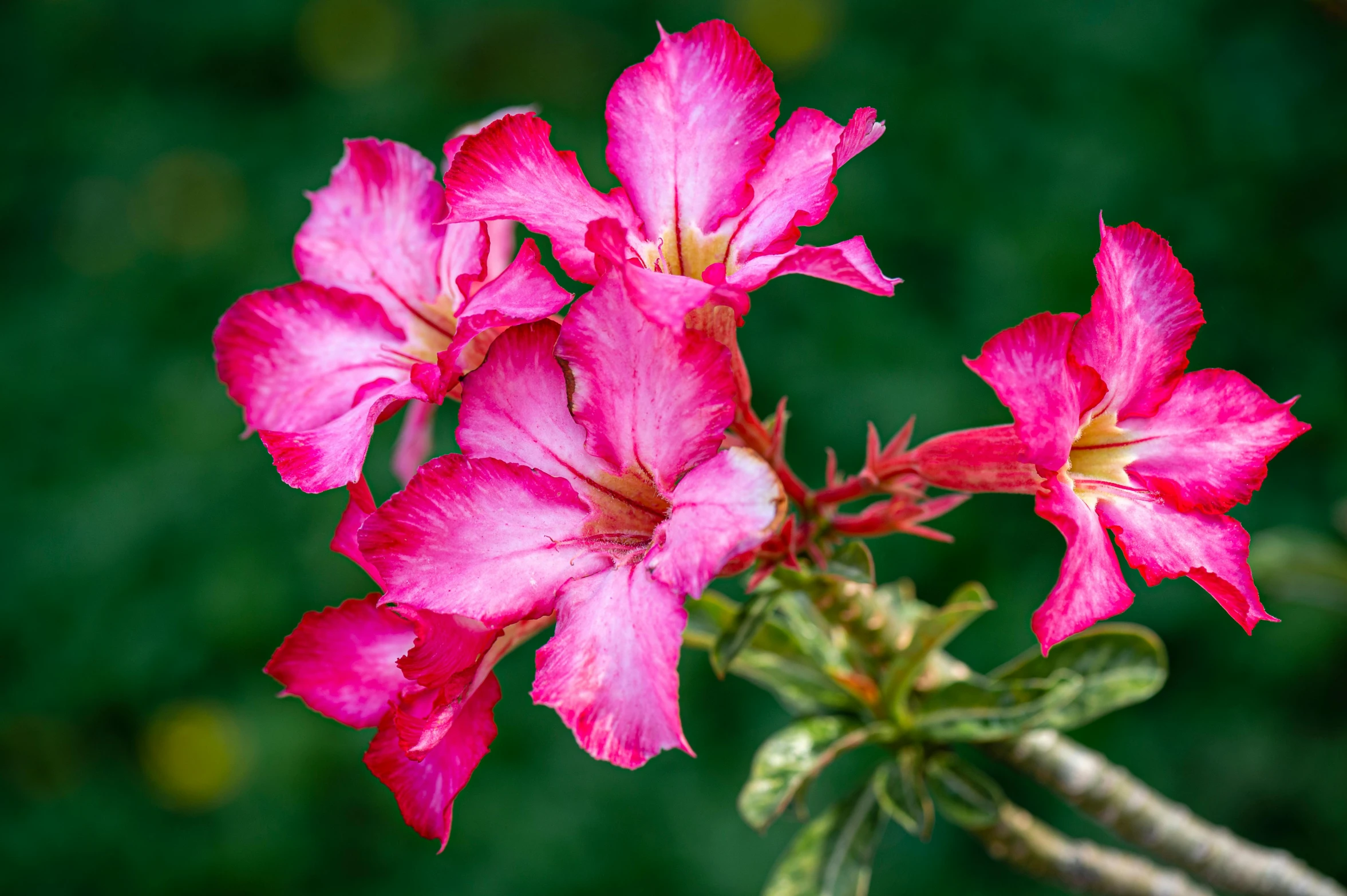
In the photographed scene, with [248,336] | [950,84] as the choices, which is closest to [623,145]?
[248,336]

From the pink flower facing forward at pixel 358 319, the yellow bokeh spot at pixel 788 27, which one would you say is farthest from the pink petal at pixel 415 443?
the yellow bokeh spot at pixel 788 27

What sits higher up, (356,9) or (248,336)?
(248,336)

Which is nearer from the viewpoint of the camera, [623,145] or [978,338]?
[623,145]

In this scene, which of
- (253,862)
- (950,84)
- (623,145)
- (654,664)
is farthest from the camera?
(950,84)

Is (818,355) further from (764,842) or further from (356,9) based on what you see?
(356,9)

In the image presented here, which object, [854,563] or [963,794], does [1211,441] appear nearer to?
[854,563]

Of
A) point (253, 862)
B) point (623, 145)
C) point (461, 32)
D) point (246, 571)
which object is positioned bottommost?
point (253, 862)
